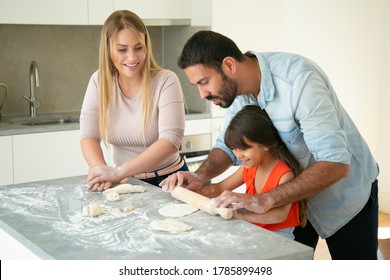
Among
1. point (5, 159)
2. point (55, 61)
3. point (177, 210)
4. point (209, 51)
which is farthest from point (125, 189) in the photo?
point (55, 61)

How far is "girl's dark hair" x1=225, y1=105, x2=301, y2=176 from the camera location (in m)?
2.11

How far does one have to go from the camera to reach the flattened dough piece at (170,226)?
1839mm

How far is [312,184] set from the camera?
2.00 meters

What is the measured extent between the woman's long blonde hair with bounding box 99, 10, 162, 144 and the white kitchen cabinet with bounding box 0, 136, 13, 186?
1096mm

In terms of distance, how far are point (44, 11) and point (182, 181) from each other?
6.19 ft

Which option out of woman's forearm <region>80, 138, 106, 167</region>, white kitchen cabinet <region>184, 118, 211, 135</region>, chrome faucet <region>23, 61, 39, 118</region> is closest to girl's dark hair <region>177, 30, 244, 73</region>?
woman's forearm <region>80, 138, 106, 167</region>

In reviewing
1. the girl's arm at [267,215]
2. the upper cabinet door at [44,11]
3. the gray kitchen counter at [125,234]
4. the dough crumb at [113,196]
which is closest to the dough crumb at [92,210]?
the gray kitchen counter at [125,234]

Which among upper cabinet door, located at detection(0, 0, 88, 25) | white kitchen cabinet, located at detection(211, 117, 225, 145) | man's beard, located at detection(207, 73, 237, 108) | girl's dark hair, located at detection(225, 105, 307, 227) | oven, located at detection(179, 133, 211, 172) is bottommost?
oven, located at detection(179, 133, 211, 172)

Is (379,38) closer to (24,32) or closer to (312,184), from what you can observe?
(24,32)

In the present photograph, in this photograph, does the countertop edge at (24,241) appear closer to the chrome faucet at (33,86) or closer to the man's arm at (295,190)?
the man's arm at (295,190)

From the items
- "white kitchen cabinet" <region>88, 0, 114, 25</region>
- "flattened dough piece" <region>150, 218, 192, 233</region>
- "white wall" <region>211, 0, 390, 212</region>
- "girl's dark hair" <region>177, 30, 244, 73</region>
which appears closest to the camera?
"flattened dough piece" <region>150, 218, 192, 233</region>

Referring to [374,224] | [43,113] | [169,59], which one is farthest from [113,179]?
[169,59]

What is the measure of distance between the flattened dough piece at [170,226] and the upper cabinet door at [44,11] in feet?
7.10

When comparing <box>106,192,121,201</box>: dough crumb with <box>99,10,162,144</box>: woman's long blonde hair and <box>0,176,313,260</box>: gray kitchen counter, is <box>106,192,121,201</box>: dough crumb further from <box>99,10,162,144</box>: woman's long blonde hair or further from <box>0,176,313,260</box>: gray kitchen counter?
<box>99,10,162,144</box>: woman's long blonde hair
